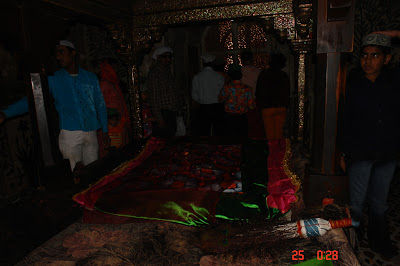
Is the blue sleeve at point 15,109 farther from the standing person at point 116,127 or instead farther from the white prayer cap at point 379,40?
the white prayer cap at point 379,40

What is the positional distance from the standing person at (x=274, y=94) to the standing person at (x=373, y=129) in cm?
241

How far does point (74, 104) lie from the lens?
3270 mm

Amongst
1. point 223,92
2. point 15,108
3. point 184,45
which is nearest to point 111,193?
point 15,108

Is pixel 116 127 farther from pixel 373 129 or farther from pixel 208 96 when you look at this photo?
pixel 373 129

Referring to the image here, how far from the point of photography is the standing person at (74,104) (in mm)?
3213

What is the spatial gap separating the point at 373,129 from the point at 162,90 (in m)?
3.14

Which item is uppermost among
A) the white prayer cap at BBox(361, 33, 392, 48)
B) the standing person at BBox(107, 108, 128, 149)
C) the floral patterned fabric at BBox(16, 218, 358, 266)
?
the white prayer cap at BBox(361, 33, 392, 48)

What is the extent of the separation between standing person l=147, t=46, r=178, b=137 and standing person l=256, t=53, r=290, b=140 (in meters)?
1.58

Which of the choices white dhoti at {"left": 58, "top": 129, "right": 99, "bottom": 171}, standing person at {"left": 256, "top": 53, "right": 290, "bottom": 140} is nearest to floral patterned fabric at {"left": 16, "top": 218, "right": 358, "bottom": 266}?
white dhoti at {"left": 58, "top": 129, "right": 99, "bottom": 171}

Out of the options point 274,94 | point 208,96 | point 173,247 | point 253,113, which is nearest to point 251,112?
point 253,113

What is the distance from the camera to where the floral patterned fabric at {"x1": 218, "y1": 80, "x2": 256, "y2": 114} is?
4926 millimetres

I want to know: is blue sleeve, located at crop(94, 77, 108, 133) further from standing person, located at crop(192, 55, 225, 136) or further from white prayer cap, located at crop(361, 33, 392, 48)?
white prayer cap, located at crop(361, 33, 392, 48)

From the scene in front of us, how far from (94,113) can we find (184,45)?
4.06 meters

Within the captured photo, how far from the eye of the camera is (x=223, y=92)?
5000 mm
